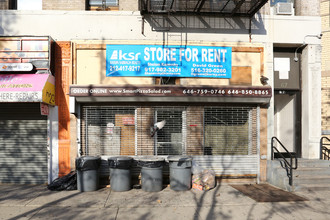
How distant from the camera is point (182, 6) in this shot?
8391 millimetres

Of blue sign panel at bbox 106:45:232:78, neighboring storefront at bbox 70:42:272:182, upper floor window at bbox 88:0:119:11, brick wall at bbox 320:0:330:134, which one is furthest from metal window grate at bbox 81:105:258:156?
upper floor window at bbox 88:0:119:11

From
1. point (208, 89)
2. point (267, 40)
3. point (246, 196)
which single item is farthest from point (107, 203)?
point (267, 40)

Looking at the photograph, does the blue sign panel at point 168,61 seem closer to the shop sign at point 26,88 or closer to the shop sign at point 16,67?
the shop sign at point 26,88

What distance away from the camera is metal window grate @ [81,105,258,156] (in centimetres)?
828

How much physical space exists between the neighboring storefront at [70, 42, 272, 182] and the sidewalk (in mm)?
1449

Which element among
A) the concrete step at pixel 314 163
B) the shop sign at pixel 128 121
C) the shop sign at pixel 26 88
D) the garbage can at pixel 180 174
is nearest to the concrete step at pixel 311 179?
the concrete step at pixel 314 163

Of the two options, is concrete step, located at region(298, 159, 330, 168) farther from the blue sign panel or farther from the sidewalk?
the blue sign panel

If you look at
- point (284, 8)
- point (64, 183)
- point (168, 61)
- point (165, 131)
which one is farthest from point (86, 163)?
point (284, 8)

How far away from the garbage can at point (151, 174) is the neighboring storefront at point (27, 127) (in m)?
3.24

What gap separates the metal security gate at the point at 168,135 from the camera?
827 cm

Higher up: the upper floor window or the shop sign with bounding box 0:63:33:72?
the upper floor window

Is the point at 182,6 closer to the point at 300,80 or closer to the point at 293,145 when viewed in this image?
the point at 300,80

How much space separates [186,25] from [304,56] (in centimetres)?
453

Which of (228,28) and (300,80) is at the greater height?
(228,28)
